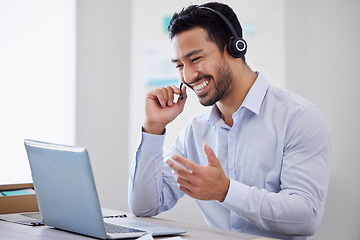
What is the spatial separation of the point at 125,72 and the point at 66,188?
2.48 m

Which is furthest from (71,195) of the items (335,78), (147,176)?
(335,78)

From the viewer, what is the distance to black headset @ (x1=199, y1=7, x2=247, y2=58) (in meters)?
1.62

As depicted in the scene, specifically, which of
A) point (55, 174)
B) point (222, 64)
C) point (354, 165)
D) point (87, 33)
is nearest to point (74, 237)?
point (55, 174)

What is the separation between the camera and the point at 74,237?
3.71 feet

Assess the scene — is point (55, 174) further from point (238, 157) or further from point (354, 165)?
point (354, 165)

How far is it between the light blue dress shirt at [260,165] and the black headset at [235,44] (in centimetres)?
12

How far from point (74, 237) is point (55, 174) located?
17 cm

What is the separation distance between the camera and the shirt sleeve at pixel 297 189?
1309mm

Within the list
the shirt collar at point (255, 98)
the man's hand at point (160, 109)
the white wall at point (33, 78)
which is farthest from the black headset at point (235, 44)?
the white wall at point (33, 78)

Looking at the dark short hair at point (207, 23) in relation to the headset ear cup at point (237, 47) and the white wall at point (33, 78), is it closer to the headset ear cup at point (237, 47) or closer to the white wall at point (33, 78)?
the headset ear cup at point (237, 47)

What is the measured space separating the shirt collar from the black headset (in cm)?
12

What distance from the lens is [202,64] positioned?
1625 millimetres

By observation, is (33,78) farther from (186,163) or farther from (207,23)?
(186,163)

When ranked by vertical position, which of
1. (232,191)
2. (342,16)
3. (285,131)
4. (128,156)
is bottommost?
(128,156)
